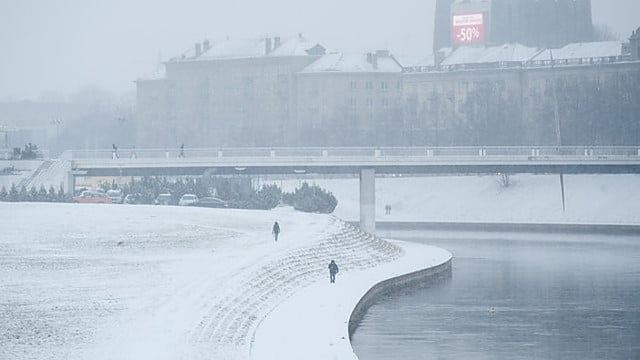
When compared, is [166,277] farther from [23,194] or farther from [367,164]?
[367,164]

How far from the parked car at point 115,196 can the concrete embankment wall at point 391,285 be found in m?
37.6

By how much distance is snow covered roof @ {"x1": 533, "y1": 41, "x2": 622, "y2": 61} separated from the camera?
592 feet

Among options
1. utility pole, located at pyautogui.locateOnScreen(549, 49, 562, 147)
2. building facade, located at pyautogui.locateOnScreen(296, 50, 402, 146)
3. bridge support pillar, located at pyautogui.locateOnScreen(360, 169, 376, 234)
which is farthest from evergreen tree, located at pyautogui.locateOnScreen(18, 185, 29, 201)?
building facade, located at pyautogui.locateOnScreen(296, 50, 402, 146)

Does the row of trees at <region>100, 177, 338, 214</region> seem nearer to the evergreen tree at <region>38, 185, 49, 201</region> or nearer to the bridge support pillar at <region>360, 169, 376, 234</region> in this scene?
the bridge support pillar at <region>360, 169, 376, 234</region>

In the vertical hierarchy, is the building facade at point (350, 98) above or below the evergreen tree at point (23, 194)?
above

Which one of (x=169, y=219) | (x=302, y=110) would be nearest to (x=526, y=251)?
(x=169, y=219)

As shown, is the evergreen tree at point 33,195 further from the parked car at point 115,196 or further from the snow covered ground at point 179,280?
the snow covered ground at point 179,280

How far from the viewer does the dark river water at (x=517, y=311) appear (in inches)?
2093

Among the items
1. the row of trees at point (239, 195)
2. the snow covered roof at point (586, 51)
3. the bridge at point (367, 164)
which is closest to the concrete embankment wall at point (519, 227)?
the row of trees at point (239, 195)

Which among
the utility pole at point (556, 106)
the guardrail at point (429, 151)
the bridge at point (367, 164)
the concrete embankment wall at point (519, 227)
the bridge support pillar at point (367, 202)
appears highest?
the utility pole at point (556, 106)

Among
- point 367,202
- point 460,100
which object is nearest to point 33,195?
point 367,202

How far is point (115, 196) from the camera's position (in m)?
117

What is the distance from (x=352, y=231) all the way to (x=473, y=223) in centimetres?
5228

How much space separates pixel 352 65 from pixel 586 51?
3331 cm
